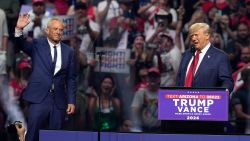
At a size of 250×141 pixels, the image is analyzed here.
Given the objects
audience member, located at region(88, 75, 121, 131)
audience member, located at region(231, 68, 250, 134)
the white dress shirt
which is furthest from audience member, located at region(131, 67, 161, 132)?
the white dress shirt

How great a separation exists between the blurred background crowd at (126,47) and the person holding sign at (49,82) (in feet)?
7.35

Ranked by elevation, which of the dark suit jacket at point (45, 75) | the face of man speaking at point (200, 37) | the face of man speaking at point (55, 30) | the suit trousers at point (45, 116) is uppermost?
the face of man speaking at point (55, 30)

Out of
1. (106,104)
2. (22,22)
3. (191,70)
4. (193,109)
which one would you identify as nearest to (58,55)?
(22,22)

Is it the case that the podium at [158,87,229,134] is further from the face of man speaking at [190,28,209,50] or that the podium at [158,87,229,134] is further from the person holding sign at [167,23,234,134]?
the face of man speaking at [190,28,209,50]

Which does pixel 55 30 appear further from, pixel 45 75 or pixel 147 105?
pixel 147 105

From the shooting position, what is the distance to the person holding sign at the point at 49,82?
1202cm

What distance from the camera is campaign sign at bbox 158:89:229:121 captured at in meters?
10.3

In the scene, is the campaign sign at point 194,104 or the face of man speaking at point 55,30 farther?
the face of man speaking at point 55,30

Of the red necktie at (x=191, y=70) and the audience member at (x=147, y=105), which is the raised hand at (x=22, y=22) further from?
the audience member at (x=147, y=105)

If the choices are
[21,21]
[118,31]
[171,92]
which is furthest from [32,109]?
[118,31]

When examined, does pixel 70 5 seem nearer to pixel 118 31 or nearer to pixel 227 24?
pixel 118 31

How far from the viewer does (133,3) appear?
15141mm

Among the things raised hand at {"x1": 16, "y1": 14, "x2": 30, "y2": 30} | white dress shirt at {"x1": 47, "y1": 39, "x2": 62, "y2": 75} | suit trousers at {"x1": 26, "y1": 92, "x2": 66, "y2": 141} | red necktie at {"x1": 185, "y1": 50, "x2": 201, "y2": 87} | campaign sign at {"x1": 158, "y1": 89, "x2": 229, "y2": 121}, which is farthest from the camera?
white dress shirt at {"x1": 47, "y1": 39, "x2": 62, "y2": 75}

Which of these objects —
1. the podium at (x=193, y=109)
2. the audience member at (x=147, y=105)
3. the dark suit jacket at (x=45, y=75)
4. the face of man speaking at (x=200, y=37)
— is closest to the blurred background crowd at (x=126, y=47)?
the audience member at (x=147, y=105)
